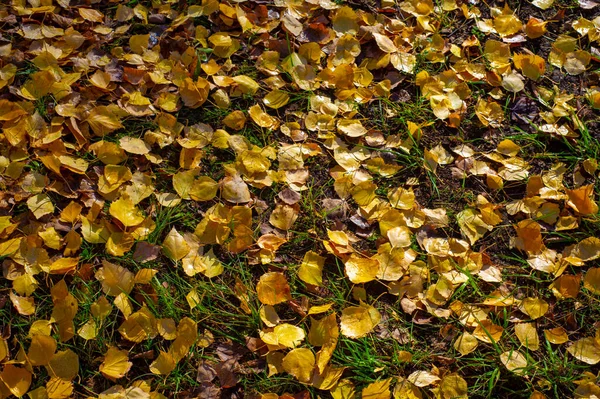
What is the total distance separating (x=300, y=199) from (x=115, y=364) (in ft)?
2.92

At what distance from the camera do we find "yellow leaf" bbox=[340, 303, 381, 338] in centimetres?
206

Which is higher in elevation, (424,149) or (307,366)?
(424,149)

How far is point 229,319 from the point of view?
2.12 meters

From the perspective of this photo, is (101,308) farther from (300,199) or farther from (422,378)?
(422,378)

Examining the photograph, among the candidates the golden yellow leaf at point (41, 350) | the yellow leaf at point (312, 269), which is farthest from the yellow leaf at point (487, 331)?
the golden yellow leaf at point (41, 350)

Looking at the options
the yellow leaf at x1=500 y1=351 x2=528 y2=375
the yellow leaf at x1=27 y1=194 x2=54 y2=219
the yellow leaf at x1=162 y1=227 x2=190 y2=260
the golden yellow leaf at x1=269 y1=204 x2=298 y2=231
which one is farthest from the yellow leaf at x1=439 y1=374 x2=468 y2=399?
the yellow leaf at x1=27 y1=194 x2=54 y2=219

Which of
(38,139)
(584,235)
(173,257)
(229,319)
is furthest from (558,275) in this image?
(38,139)

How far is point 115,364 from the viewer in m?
2.00

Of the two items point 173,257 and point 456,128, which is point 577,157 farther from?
point 173,257

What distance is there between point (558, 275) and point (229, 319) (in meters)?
1.16

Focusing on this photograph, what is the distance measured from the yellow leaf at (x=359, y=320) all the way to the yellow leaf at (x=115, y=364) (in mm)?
703

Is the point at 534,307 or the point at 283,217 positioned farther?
the point at 283,217

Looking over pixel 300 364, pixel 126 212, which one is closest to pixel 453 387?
pixel 300 364

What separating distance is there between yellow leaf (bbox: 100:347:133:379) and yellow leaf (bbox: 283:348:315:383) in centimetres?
50
